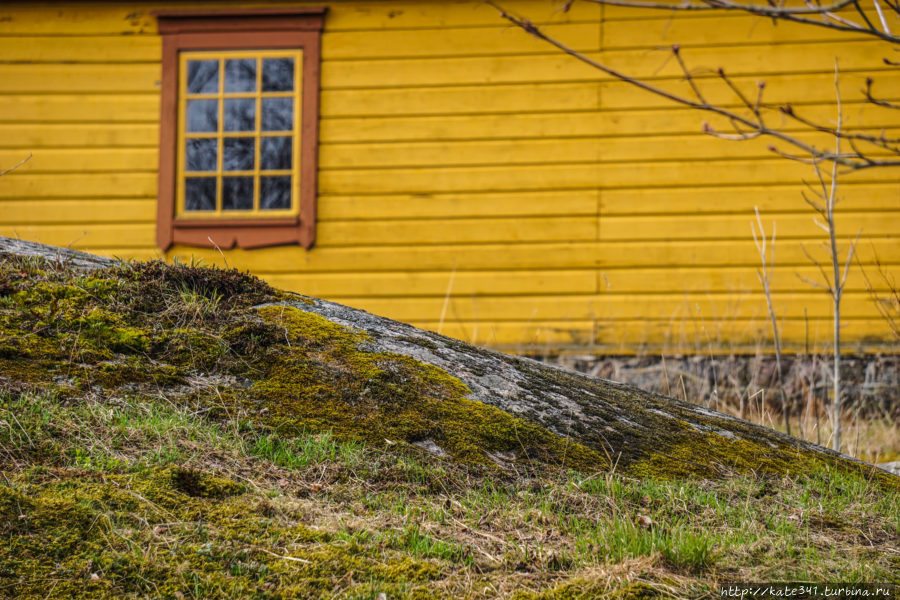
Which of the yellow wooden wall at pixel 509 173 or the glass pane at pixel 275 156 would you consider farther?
the glass pane at pixel 275 156

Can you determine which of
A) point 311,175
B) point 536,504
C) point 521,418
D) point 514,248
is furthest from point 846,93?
point 536,504

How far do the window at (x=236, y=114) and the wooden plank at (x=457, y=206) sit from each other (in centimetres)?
37

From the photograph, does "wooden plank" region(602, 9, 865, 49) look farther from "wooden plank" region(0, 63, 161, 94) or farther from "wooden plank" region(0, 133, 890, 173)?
"wooden plank" region(0, 63, 161, 94)

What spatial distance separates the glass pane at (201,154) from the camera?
7.16 meters

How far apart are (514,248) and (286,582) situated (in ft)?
17.1

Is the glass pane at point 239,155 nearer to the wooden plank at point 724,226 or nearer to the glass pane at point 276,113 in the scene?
the glass pane at point 276,113

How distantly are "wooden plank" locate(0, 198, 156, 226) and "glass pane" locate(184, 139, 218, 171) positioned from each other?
17.9 inches

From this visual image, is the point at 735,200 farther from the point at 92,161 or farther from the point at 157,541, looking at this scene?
Result: the point at 157,541

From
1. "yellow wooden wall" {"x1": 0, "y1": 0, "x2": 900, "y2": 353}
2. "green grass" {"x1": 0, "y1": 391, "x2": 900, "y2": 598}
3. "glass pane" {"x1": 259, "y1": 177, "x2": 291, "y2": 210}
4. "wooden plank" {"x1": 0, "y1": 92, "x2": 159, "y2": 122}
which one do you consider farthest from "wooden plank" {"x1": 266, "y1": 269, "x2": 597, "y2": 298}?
"green grass" {"x1": 0, "y1": 391, "x2": 900, "y2": 598}

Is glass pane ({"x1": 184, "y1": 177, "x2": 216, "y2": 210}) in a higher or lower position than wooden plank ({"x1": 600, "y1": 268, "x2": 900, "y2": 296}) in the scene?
higher

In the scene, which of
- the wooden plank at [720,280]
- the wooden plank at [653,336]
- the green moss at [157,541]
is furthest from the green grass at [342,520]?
the wooden plank at [720,280]

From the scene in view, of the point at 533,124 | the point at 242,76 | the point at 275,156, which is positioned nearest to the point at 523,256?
the point at 533,124

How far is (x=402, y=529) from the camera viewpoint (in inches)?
83.1

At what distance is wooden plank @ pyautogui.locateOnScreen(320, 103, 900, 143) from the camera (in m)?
6.83
